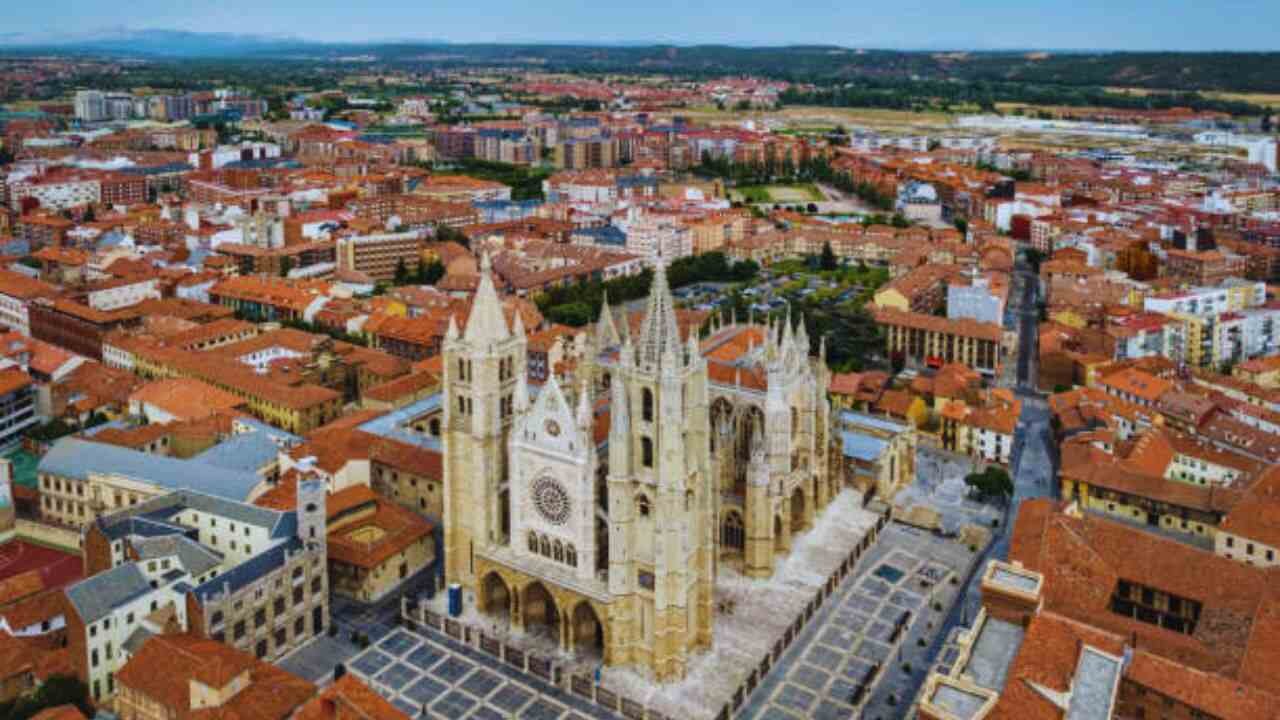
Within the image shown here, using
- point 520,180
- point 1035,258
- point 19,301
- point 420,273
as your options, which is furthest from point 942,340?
point 520,180

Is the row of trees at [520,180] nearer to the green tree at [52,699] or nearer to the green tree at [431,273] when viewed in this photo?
the green tree at [431,273]

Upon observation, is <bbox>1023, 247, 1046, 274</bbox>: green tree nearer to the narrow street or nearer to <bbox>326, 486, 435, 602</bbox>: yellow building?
the narrow street

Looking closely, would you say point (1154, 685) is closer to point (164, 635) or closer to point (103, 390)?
point (164, 635)

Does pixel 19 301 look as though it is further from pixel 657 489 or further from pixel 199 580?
pixel 657 489

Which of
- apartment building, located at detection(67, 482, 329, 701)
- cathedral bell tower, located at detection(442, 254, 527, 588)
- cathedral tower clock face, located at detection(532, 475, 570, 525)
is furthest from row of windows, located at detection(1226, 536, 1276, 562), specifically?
apartment building, located at detection(67, 482, 329, 701)

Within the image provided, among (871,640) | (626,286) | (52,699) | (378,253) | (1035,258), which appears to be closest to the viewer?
(52,699)

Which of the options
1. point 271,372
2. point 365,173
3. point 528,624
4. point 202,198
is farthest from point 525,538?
point 365,173
